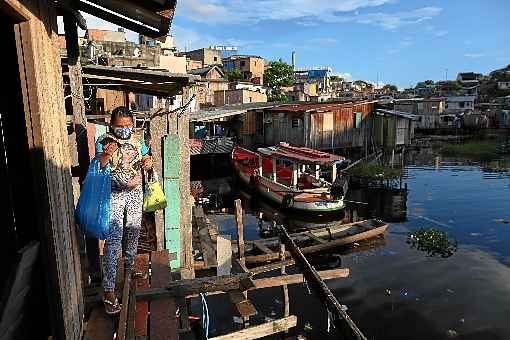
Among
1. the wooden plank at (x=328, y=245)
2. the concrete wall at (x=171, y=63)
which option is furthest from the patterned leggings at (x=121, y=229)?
the concrete wall at (x=171, y=63)

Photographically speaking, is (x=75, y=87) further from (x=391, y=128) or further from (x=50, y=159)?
(x=391, y=128)

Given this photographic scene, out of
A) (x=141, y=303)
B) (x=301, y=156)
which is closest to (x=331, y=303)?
(x=141, y=303)

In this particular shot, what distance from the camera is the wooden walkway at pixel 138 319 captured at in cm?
317

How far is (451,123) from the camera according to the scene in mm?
57812

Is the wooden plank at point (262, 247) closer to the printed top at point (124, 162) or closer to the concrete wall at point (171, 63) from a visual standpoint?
the printed top at point (124, 162)

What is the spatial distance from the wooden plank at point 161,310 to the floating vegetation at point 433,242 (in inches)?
549

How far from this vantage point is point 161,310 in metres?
3.61

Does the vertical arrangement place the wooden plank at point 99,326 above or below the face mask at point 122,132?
below

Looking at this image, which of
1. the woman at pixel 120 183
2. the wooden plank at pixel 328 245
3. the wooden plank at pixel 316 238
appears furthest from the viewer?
the wooden plank at pixel 316 238

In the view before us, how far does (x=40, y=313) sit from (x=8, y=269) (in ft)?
1.29

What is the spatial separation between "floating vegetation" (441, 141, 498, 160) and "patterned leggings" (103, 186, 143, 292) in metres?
41.1

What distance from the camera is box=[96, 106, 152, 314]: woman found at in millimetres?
3632

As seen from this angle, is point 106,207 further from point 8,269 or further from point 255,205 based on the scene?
point 255,205

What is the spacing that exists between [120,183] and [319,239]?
37.6 ft
